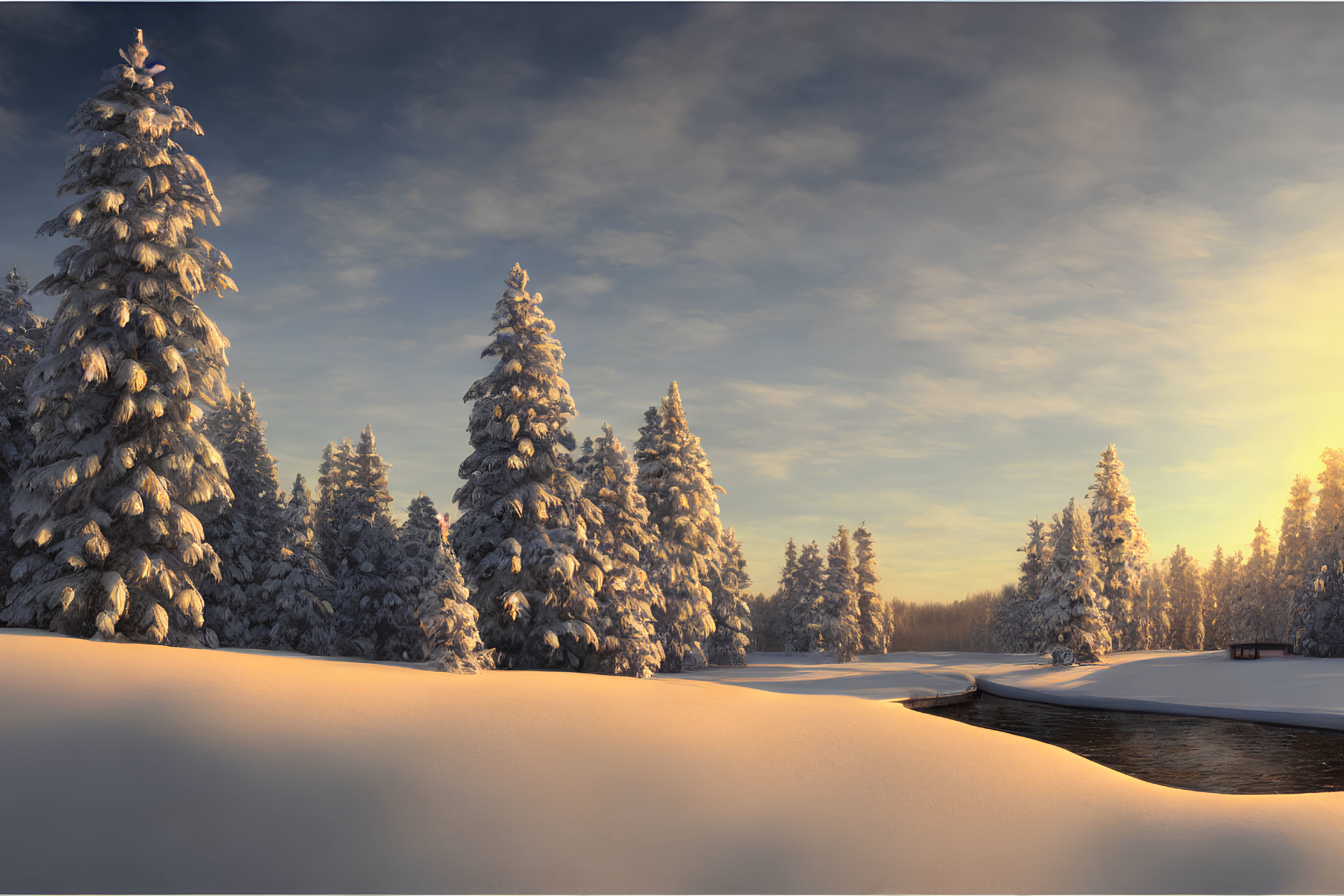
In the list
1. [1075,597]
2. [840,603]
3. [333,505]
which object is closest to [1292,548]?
[1075,597]

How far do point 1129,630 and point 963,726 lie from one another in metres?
66.6

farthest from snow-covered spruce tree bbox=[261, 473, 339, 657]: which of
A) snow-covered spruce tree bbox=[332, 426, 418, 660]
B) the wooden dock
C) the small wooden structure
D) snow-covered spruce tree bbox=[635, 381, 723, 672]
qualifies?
the small wooden structure

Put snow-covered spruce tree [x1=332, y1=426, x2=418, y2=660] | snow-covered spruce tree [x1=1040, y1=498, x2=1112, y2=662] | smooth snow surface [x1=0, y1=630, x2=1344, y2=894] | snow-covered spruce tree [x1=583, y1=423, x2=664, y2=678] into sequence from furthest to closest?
snow-covered spruce tree [x1=1040, y1=498, x2=1112, y2=662] → snow-covered spruce tree [x1=332, y1=426, x2=418, y2=660] → snow-covered spruce tree [x1=583, y1=423, x2=664, y2=678] → smooth snow surface [x1=0, y1=630, x2=1344, y2=894]

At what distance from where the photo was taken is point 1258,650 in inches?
1725

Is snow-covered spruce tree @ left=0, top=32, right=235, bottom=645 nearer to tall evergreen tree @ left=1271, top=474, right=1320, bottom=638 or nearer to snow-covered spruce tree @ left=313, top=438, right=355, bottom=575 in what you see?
snow-covered spruce tree @ left=313, top=438, right=355, bottom=575

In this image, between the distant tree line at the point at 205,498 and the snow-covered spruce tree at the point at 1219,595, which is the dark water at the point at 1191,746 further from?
the snow-covered spruce tree at the point at 1219,595

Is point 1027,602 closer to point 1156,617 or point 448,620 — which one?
point 1156,617

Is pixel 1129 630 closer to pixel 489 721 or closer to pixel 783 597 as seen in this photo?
pixel 783 597

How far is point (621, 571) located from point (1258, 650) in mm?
37879

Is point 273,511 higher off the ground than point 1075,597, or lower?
higher

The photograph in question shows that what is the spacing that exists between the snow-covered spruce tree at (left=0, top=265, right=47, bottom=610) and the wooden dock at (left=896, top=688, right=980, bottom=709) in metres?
33.6

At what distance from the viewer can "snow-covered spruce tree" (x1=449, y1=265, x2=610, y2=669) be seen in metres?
25.5

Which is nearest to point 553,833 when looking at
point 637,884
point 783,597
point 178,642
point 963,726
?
point 637,884

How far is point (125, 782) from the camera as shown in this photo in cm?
812
